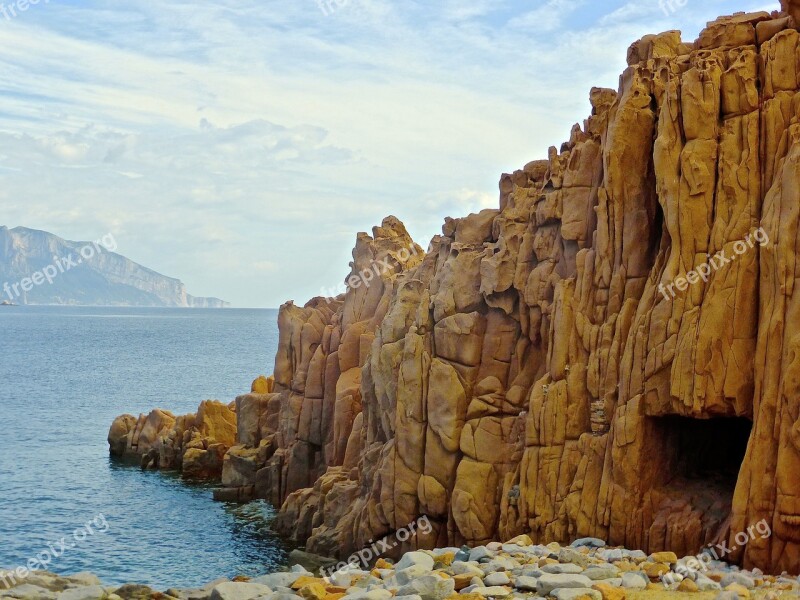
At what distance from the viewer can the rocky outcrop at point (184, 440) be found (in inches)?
2810

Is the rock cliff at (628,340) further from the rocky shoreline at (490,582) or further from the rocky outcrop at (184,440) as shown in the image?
the rocky outcrop at (184,440)

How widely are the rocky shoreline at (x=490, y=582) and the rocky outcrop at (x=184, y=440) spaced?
43.9 metres

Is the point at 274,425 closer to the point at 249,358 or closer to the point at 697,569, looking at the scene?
the point at 697,569

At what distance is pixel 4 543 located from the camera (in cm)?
5166

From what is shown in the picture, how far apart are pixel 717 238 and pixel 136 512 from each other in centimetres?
4263

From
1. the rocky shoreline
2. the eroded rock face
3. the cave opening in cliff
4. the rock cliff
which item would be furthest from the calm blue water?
the cave opening in cliff

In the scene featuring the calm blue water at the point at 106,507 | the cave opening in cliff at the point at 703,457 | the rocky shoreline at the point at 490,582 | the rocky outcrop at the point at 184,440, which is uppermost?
the cave opening in cliff at the point at 703,457

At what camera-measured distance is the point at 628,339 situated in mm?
32375

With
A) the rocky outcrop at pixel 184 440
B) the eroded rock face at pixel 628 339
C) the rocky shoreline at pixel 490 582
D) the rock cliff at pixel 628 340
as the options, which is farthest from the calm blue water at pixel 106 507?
the rocky shoreline at pixel 490 582

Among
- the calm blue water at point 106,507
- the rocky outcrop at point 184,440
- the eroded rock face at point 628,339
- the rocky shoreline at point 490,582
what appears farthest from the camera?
the rocky outcrop at point 184,440

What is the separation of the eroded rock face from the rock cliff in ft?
0.22

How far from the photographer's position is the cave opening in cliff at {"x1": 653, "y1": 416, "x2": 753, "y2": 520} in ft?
104

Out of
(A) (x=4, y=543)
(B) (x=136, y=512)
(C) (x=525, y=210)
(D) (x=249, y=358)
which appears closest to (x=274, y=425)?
(B) (x=136, y=512)

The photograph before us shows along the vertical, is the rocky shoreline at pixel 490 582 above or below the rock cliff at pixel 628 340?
below
